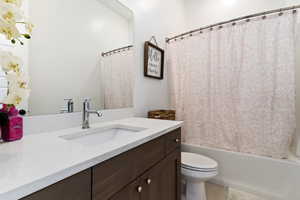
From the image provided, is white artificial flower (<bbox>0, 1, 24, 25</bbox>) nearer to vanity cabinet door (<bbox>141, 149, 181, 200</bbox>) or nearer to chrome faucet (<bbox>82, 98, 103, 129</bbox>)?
chrome faucet (<bbox>82, 98, 103, 129</bbox>)

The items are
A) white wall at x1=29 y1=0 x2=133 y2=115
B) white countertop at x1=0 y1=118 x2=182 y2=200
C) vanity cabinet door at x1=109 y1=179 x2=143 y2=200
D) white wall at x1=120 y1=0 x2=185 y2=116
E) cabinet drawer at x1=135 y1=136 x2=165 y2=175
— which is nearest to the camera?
white countertop at x1=0 y1=118 x2=182 y2=200

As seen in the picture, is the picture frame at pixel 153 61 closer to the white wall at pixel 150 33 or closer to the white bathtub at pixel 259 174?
the white wall at pixel 150 33

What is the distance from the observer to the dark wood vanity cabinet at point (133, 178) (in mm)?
434

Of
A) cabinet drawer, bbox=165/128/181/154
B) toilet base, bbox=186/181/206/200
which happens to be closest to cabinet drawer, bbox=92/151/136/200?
cabinet drawer, bbox=165/128/181/154

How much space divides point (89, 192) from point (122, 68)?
41.0 inches

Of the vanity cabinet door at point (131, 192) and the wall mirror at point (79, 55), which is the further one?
the wall mirror at point (79, 55)

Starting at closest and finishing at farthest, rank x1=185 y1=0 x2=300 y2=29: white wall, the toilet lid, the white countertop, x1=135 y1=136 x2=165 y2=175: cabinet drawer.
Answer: the white countertop
x1=135 y1=136 x2=165 y2=175: cabinet drawer
the toilet lid
x1=185 y1=0 x2=300 y2=29: white wall

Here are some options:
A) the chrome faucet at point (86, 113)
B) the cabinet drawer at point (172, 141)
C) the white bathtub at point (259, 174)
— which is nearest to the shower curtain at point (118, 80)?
the chrome faucet at point (86, 113)

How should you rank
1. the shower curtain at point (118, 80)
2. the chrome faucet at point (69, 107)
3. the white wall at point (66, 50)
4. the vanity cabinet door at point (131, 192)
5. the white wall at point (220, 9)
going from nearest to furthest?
the vanity cabinet door at point (131, 192)
the white wall at point (66, 50)
the chrome faucet at point (69, 107)
the shower curtain at point (118, 80)
the white wall at point (220, 9)

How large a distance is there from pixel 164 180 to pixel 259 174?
1.20 m

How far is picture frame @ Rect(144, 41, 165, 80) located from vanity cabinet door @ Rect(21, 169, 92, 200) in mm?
1230

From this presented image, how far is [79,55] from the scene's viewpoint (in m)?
1.01

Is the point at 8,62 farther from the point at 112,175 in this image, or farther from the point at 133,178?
the point at 133,178

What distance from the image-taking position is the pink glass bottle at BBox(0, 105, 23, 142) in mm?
631
